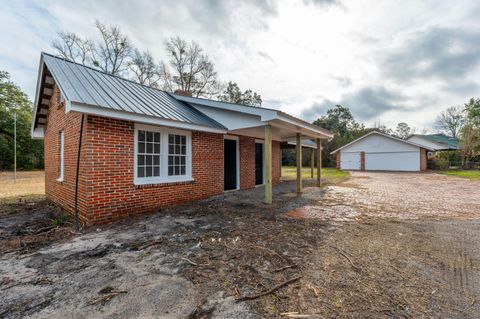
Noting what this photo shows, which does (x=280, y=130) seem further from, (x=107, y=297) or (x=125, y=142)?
(x=107, y=297)

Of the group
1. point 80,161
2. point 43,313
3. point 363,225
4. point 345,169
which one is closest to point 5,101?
point 80,161

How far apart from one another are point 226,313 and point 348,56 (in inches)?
430

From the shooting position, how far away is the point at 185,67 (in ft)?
90.8

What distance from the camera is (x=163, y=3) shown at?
8.38 metres

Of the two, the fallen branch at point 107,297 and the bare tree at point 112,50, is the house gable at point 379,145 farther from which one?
the bare tree at point 112,50

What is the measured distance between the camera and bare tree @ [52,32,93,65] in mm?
21891

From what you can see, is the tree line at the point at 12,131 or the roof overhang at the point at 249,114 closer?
the roof overhang at the point at 249,114

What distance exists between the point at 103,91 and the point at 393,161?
2720cm

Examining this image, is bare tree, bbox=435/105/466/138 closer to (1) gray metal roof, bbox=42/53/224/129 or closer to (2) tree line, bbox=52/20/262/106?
(2) tree line, bbox=52/20/262/106

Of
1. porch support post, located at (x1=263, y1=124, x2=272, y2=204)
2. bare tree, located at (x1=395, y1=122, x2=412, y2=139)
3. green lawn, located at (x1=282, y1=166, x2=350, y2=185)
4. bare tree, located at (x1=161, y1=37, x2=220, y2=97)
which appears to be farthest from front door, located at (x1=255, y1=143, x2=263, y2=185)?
bare tree, located at (x1=395, y1=122, x2=412, y2=139)

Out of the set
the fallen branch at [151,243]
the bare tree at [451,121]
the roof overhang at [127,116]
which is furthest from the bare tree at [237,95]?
the bare tree at [451,121]

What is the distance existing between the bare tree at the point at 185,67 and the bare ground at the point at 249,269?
82.5ft

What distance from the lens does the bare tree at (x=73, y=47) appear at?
21891 mm

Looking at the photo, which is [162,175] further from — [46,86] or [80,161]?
[46,86]
